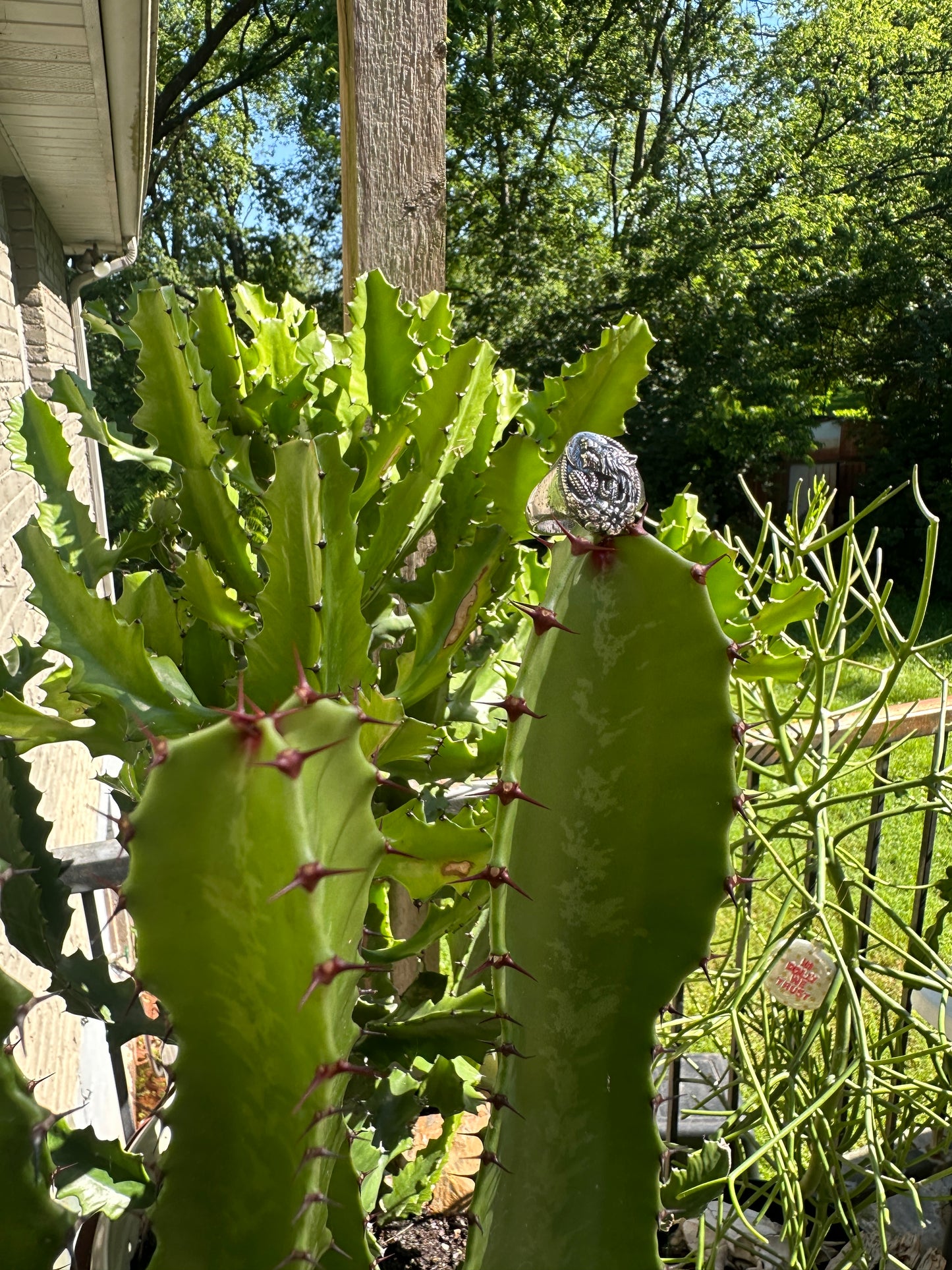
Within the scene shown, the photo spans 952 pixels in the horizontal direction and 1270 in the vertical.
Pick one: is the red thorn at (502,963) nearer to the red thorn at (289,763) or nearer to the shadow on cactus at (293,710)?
the shadow on cactus at (293,710)

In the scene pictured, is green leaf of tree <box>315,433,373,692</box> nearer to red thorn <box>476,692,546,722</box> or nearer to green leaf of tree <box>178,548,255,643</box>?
green leaf of tree <box>178,548,255,643</box>

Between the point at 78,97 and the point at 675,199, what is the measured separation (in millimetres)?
9971

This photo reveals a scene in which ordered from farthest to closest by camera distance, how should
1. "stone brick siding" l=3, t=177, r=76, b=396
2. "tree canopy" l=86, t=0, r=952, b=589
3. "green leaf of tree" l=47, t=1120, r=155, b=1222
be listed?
"tree canopy" l=86, t=0, r=952, b=589, "stone brick siding" l=3, t=177, r=76, b=396, "green leaf of tree" l=47, t=1120, r=155, b=1222

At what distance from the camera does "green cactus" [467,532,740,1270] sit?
0.71m

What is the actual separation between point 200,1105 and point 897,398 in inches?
486

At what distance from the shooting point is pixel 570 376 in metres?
1.17

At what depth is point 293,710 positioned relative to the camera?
572mm

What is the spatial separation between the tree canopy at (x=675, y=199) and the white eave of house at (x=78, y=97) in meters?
7.31

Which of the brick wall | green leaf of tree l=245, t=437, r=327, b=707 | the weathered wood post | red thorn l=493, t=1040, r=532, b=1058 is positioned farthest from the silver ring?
the weathered wood post

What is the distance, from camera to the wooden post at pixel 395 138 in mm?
1635

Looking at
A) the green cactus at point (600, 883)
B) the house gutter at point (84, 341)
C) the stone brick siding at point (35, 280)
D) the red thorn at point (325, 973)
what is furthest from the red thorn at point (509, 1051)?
the house gutter at point (84, 341)

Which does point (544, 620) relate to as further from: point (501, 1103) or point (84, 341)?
point (84, 341)

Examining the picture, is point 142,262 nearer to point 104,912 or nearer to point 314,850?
point 104,912

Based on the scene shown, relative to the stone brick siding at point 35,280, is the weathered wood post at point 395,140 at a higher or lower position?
lower
